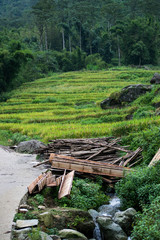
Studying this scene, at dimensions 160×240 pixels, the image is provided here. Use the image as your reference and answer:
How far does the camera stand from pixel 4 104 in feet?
88.2

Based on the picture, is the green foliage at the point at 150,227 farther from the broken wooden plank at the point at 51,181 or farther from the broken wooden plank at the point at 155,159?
the broken wooden plank at the point at 51,181

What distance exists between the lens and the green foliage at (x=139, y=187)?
731cm

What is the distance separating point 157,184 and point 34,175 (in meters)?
3.72

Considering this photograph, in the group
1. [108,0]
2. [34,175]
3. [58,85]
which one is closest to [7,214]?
[34,175]

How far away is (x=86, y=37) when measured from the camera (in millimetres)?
57125

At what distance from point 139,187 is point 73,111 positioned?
558 inches

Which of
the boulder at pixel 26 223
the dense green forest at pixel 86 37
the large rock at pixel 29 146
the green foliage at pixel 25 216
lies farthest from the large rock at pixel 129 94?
the dense green forest at pixel 86 37

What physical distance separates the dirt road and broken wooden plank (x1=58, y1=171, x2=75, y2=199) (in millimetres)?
906

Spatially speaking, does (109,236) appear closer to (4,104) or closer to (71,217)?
(71,217)

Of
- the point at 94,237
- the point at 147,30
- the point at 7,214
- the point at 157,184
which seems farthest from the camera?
the point at 147,30

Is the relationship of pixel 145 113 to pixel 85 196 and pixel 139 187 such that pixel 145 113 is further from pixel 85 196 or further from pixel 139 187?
pixel 85 196

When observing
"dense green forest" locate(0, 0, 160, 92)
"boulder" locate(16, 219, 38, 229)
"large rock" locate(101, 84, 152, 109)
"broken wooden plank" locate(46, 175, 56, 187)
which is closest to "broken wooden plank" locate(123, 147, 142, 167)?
"broken wooden plank" locate(46, 175, 56, 187)

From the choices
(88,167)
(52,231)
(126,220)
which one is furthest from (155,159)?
(52,231)

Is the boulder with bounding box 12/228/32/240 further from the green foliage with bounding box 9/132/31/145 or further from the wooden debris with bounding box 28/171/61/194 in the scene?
the green foliage with bounding box 9/132/31/145
